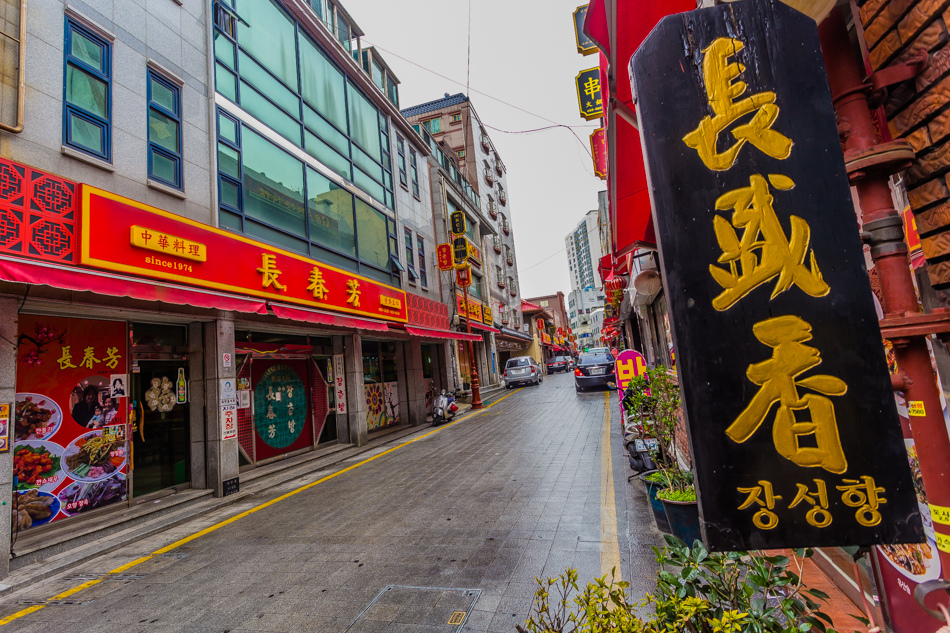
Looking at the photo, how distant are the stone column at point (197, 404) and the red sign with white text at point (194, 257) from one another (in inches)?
41.4

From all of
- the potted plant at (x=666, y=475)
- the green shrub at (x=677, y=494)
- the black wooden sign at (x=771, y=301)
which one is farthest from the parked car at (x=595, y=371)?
the black wooden sign at (x=771, y=301)

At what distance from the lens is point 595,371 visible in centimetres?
1798

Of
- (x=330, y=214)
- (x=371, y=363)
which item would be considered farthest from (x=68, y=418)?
(x=371, y=363)

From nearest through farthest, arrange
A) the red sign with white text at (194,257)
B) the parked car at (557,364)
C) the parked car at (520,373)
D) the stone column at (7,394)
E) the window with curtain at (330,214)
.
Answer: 1. the stone column at (7,394)
2. the red sign with white text at (194,257)
3. the window with curtain at (330,214)
4. the parked car at (520,373)
5. the parked car at (557,364)

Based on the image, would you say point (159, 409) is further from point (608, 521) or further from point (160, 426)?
point (608, 521)

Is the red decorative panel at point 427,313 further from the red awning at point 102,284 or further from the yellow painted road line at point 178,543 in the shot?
the red awning at point 102,284

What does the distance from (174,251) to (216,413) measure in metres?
2.67

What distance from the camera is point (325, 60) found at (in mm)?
12016

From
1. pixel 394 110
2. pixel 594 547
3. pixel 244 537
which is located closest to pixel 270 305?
pixel 244 537

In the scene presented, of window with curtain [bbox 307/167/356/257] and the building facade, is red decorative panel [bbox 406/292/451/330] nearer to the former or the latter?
window with curtain [bbox 307/167/356/257]

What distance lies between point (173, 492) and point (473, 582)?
5.79 m

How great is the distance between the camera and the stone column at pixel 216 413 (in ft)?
22.5

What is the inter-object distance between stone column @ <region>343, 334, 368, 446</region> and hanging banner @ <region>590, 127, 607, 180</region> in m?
7.48

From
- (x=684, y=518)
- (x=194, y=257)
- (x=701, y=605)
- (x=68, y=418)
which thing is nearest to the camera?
(x=701, y=605)
